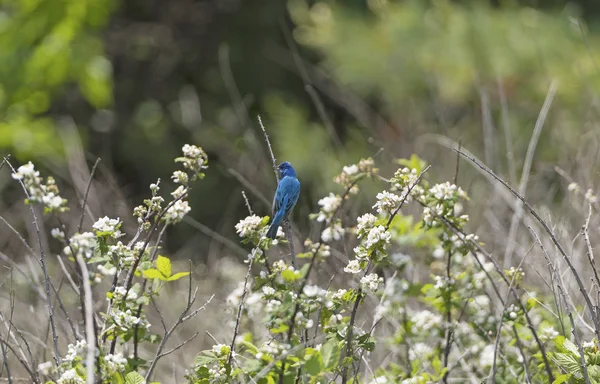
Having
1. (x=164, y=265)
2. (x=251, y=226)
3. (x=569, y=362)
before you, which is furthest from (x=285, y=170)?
(x=569, y=362)

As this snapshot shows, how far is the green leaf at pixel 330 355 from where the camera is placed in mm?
1647

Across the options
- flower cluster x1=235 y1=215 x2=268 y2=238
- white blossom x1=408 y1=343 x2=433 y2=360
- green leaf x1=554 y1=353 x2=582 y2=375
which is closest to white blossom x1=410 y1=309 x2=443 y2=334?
white blossom x1=408 y1=343 x2=433 y2=360

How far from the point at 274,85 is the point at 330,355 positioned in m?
7.51

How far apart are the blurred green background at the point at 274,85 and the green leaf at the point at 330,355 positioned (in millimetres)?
1689

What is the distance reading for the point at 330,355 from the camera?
167 cm

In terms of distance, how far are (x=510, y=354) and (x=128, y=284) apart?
1.19m

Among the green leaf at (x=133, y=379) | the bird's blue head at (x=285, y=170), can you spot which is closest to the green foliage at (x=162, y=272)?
the green leaf at (x=133, y=379)

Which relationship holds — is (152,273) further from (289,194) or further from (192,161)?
(289,194)

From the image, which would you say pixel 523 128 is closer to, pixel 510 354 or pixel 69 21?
pixel 69 21

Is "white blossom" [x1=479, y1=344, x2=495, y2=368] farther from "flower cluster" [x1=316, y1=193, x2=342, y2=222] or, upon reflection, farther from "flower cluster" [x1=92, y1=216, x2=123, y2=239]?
"flower cluster" [x1=92, y1=216, x2=123, y2=239]

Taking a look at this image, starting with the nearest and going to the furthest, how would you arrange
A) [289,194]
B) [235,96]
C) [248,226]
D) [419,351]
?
[248,226] → [289,194] → [419,351] → [235,96]

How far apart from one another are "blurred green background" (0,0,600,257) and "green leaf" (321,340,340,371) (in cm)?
169

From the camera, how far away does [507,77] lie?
6.19 meters

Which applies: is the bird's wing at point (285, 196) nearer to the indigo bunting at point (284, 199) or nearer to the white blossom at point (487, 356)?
the indigo bunting at point (284, 199)
